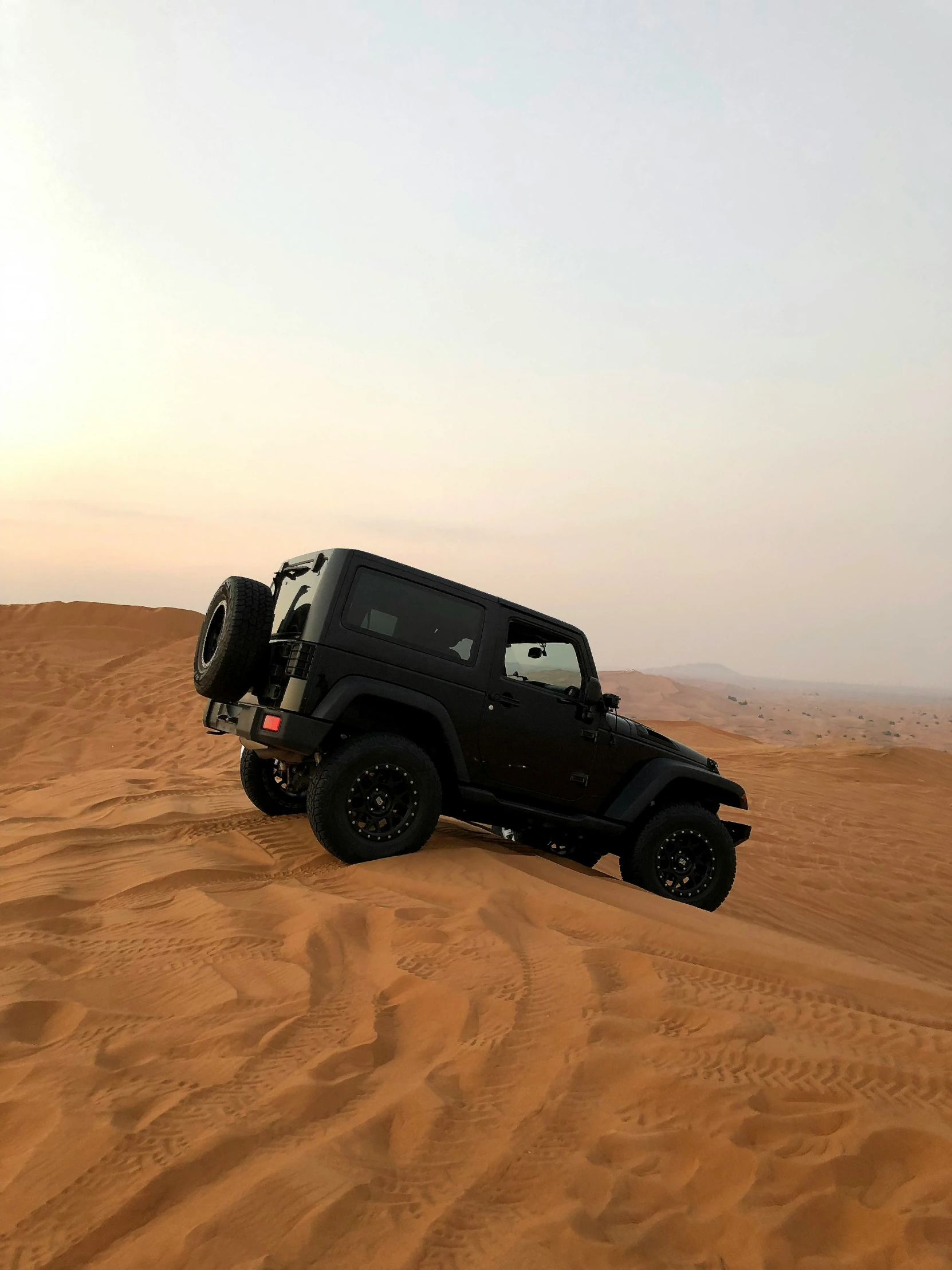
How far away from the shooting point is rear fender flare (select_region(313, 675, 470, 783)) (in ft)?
18.2

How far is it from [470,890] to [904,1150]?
8.74ft

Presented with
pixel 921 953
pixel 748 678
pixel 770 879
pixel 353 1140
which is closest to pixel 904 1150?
pixel 353 1140

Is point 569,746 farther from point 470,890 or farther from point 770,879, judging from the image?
point 770,879

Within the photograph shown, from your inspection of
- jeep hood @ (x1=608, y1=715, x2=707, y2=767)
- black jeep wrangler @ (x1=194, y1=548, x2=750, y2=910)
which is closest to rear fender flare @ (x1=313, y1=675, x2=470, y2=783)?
black jeep wrangler @ (x1=194, y1=548, x2=750, y2=910)

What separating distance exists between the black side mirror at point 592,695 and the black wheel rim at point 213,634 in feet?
9.37

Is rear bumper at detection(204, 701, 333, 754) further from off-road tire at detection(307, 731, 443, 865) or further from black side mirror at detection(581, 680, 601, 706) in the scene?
black side mirror at detection(581, 680, 601, 706)

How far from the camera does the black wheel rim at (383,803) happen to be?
18.6 ft

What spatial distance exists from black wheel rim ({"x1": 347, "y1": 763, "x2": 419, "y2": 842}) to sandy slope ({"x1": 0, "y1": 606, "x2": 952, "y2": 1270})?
32cm

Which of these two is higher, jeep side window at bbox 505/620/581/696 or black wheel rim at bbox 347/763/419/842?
jeep side window at bbox 505/620/581/696

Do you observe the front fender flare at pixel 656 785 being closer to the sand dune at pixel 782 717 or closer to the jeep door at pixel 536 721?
the jeep door at pixel 536 721

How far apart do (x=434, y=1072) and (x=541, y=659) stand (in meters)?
3.87

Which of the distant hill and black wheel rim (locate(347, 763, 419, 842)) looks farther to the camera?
the distant hill

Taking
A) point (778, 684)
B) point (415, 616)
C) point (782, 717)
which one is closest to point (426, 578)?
point (415, 616)

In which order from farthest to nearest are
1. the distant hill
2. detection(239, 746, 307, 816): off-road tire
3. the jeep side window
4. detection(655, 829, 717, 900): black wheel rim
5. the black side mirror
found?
1. the distant hill
2. detection(239, 746, 307, 816): off-road tire
3. detection(655, 829, 717, 900): black wheel rim
4. the black side mirror
5. the jeep side window
